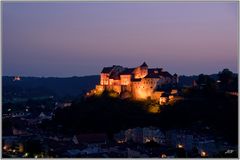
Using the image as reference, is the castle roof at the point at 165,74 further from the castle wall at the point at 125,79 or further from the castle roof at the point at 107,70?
the castle roof at the point at 107,70

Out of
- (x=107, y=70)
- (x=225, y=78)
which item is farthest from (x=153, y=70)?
(x=225, y=78)

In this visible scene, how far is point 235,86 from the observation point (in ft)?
54.6

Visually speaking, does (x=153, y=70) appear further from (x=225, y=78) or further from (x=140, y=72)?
(x=225, y=78)

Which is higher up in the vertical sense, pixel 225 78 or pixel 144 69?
pixel 144 69

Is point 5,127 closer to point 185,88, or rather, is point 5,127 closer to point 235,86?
point 185,88

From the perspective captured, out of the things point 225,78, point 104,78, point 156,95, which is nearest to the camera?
point 225,78

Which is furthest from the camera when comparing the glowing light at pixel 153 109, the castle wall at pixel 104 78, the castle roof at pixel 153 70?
the castle wall at pixel 104 78

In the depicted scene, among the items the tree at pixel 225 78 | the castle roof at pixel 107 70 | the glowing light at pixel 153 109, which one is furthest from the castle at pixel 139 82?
the tree at pixel 225 78

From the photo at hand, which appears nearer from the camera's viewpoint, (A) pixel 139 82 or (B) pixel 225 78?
(B) pixel 225 78

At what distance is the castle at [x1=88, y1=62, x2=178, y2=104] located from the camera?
1836 cm

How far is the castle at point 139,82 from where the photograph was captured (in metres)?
18.4

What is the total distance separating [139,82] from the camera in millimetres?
18797

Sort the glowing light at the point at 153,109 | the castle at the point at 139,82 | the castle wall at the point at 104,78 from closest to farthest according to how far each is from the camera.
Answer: the glowing light at the point at 153,109 < the castle at the point at 139,82 < the castle wall at the point at 104,78

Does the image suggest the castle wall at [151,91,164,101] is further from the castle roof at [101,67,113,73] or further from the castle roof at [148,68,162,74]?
the castle roof at [101,67,113,73]
